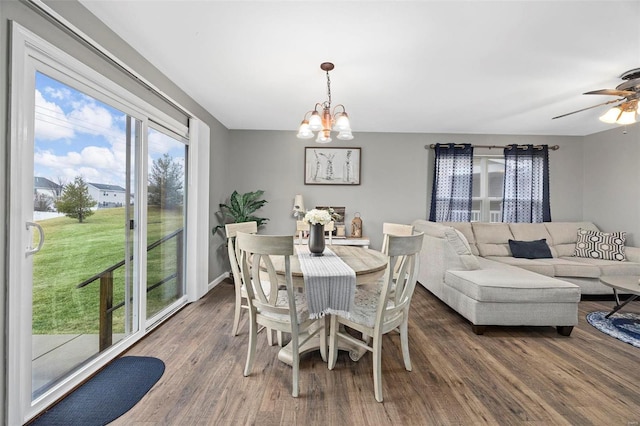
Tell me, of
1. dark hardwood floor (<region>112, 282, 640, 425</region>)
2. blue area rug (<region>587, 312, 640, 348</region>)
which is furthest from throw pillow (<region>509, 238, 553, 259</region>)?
dark hardwood floor (<region>112, 282, 640, 425</region>)

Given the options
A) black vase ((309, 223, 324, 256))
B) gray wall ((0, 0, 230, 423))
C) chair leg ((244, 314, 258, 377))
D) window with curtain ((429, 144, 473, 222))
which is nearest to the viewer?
gray wall ((0, 0, 230, 423))

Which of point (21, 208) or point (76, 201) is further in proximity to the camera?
point (76, 201)

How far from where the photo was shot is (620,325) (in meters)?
2.79

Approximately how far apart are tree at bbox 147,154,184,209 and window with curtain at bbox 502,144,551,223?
4928 mm

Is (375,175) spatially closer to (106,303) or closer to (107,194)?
(107,194)

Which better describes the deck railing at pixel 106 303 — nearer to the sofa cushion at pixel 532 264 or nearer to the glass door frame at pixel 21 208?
the glass door frame at pixel 21 208

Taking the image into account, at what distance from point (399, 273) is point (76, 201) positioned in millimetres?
2245

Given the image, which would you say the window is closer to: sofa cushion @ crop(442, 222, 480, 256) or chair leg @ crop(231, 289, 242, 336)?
sofa cushion @ crop(442, 222, 480, 256)

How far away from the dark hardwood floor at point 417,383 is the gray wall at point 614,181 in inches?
97.6

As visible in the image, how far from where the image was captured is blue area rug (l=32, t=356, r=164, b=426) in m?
1.53

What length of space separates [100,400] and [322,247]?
5.71ft

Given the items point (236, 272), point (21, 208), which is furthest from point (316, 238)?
point (21, 208)

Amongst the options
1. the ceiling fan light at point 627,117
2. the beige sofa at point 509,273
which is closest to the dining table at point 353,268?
the beige sofa at point 509,273

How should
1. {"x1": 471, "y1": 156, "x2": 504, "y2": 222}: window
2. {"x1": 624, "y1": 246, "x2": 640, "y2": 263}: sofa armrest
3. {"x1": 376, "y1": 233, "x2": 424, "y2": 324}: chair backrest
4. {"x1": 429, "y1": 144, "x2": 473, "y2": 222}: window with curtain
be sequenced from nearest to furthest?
{"x1": 376, "y1": 233, "x2": 424, "y2": 324}: chair backrest < {"x1": 624, "y1": 246, "x2": 640, "y2": 263}: sofa armrest < {"x1": 429, "y1": 144, "x2": 473, "y2": 222}: window with curtain < {"x1": 471, "y1": 156, "x2": 504, "y2": 222}: window
